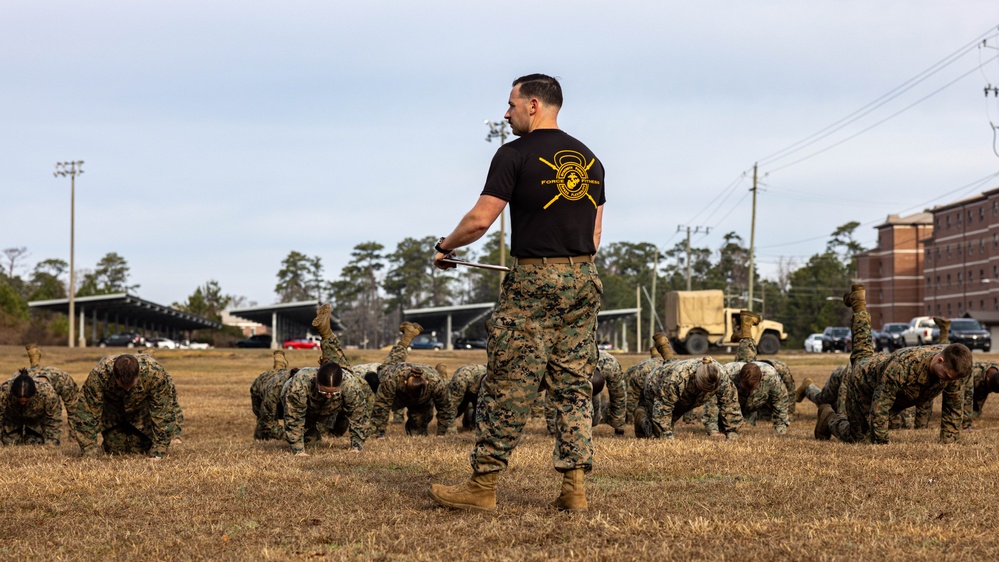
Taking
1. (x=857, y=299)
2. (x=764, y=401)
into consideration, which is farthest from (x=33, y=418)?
(x=857, y=299)

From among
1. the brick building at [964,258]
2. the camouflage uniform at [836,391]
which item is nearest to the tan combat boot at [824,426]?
the camouflage uniform at [836,391]

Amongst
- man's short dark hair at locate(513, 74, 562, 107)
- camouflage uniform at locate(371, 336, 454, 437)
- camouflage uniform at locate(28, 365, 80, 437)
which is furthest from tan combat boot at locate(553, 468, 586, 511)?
camouflage uniform at locate(28, 365, 80, 437)

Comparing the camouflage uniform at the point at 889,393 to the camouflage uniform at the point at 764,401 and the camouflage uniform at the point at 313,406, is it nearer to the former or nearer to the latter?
the camouflage uniform at the point at 764,401

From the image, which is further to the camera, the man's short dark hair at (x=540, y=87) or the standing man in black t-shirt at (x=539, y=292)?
the man's short dark hair at (x=540, y=87)

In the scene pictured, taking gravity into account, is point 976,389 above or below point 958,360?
below

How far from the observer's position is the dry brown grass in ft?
18.8

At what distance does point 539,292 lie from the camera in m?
6.40

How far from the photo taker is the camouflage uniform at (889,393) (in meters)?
11.3

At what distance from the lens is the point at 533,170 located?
641 cm

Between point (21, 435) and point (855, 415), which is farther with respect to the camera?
point (21, 435)

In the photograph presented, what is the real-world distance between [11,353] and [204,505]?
45.7 m

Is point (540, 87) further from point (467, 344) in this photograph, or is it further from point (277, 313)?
point (467, 344)

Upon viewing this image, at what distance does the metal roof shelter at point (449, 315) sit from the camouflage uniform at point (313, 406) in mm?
59907

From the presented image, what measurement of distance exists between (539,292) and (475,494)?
4.45 feet
